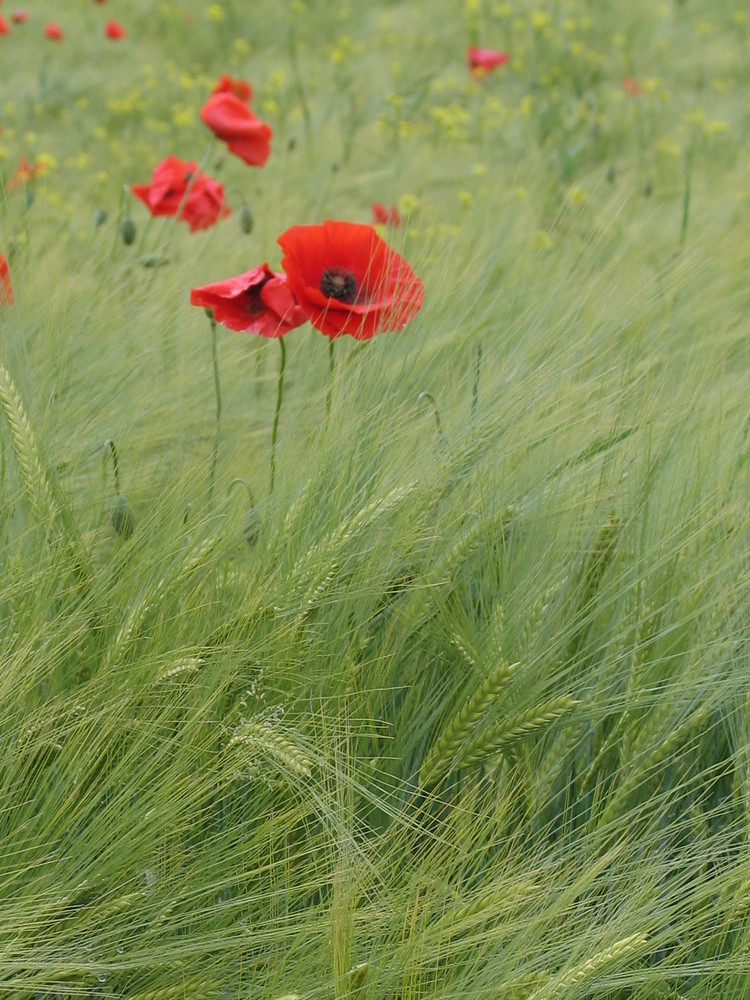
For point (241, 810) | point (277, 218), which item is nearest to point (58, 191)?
point (277, 218)

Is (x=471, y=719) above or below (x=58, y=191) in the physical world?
above

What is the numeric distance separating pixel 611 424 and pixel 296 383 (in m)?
0.41

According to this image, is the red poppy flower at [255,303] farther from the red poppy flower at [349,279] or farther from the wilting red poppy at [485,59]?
the wilting red poppy at [485,59]

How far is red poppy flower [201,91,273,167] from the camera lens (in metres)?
1.92

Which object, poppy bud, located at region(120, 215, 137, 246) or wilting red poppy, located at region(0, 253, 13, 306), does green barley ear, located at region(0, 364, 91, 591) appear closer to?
wilting red poppy, located at region(0, 253, 13, 306)

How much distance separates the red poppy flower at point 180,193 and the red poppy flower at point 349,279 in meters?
0.69

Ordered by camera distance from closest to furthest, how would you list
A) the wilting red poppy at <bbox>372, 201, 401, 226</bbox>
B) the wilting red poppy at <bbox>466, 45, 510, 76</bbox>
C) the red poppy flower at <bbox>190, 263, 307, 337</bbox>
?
1. the red poppy flower at <bbox>190, 263, 307, 337</bbox>
2. the wilting red poppy at <bbox>372, 201, 401, 226</bbox>
3. the wilting red poppy at <bbox>466, 45, 510, 76</bbox>

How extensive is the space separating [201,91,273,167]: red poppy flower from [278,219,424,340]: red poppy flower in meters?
0.80

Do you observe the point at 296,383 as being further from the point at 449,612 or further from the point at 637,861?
the point at 637,861

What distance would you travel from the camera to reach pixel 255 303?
3.89 feet

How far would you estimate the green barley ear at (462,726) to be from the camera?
2.94 feet

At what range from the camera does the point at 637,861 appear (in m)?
0.84

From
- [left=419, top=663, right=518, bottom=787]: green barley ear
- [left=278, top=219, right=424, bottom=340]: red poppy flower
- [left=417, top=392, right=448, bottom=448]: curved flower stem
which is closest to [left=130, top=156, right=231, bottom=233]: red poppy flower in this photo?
[left=278, top=219, right=424, bottom=340]: red poppy flower

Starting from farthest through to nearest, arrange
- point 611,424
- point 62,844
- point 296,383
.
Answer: point 296,383 < point 611,424 < point 62,844
